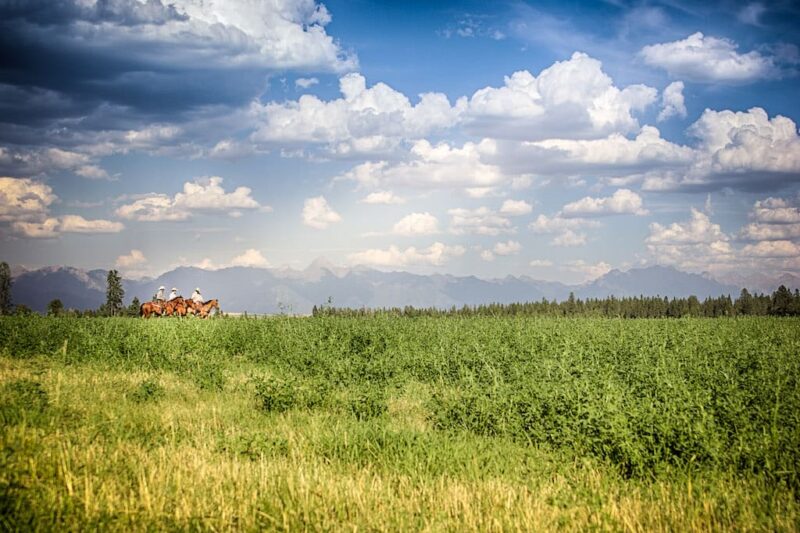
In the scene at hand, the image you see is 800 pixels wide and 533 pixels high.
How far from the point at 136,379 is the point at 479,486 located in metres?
15.2

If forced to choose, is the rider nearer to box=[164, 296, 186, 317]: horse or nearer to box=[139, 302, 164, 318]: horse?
box=[164, 296, 186, 317]: horse

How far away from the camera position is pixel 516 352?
2492cm

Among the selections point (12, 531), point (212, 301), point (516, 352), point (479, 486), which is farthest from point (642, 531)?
point (212, 301)

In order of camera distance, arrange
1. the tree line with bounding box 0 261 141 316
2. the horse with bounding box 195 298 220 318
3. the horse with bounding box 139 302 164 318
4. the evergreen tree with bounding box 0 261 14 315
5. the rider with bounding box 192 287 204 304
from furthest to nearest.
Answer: the evergreen tree with bounding box 0 261 14 315, the tree line with bounding box 0 261 141 316, the rider with bounding box 192 287 204 304, the horse with bounding box 195 298 220 318, the horse with bounding box 139 302 164 318

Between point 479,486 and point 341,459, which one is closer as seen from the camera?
point 479,486

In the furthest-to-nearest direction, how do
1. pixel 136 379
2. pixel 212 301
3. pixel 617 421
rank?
pixel 212 301 → pixel 136 379 → pixel 617 421

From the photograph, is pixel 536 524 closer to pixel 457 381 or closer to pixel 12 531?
pixel 12 531

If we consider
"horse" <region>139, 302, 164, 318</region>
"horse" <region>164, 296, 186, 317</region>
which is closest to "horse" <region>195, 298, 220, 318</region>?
"horse" <region>164, 296, 186, 317</region>

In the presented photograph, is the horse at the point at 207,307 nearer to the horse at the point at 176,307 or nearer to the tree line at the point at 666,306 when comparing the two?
the horse at the point at 176,307

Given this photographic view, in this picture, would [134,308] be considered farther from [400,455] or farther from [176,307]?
[400,455]

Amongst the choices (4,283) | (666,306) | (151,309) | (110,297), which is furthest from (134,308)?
(666,306)

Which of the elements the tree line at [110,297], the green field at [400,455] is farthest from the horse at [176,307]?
the tree line at [110,297]

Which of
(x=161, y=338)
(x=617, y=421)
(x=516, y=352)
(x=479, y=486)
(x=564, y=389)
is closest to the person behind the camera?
(x=479, y=486)

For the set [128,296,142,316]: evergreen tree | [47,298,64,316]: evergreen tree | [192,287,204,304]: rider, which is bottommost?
[128,296,142,316]: evergreen tree
